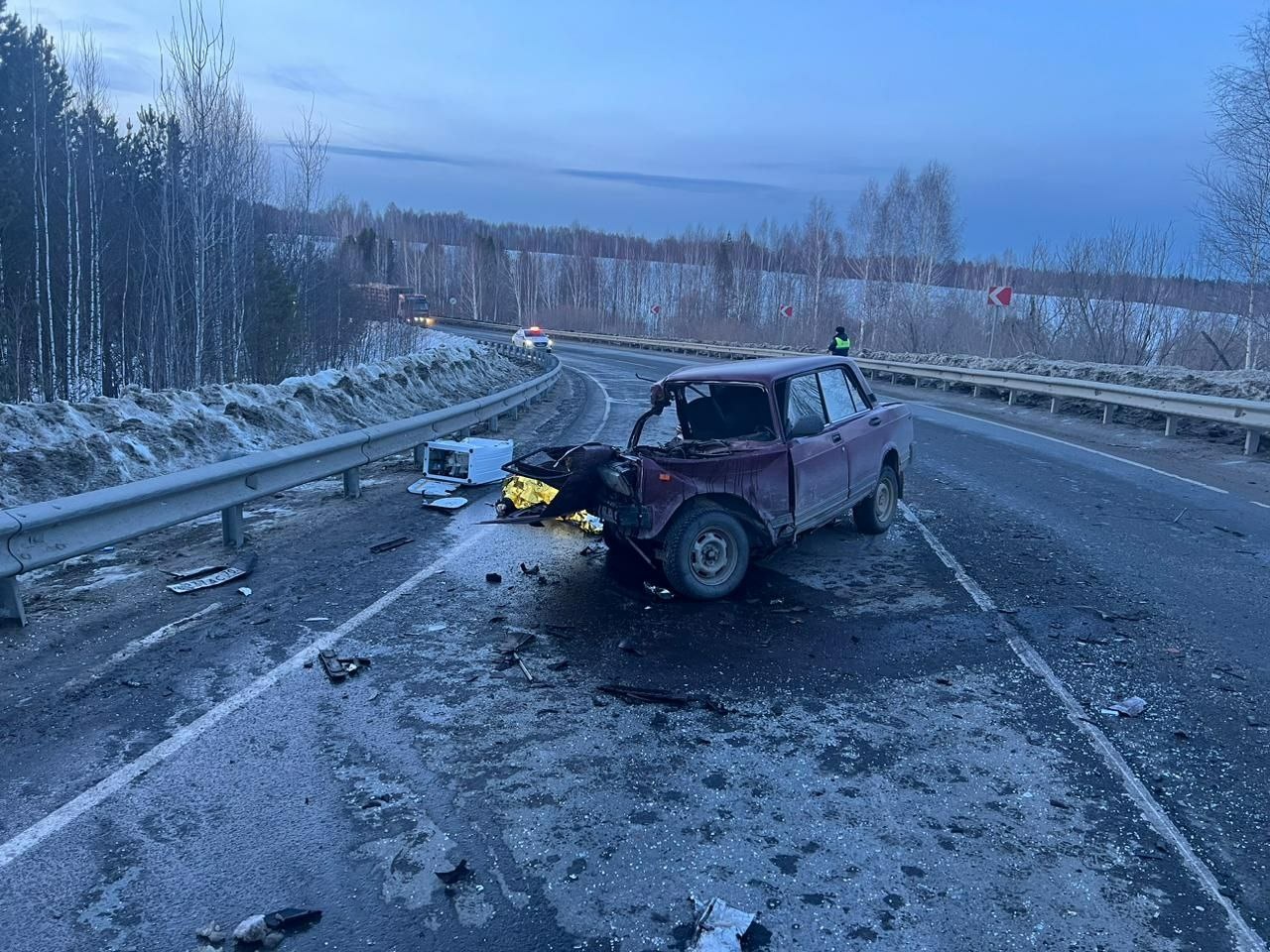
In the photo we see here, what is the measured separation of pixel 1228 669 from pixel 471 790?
4.58 metres

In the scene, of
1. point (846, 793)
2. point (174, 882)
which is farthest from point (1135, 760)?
point (174, 882)

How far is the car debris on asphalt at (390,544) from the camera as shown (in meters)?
7.67

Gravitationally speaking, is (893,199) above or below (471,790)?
above

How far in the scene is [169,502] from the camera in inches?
267

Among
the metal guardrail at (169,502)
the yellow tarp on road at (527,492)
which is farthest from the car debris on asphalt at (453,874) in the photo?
the yellow tarp on road at (527,492)

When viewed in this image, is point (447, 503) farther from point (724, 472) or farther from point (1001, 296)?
point (1001, 296)

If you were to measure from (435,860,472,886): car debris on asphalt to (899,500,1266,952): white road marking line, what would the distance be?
2651mm

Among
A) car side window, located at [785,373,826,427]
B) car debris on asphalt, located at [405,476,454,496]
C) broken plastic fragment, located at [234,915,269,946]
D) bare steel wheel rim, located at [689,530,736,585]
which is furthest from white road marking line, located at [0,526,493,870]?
car debris on asphalt, located at [405,476,454,496]

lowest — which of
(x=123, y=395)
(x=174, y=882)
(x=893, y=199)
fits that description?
(x=174, y=882)

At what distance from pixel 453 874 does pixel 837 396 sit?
5856 millimetres

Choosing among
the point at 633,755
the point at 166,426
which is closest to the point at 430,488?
the point at 166,426

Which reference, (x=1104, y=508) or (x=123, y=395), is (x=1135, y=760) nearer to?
(x=1104, y=508)

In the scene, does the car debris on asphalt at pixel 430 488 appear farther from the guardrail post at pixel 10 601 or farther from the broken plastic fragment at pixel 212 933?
the broken plastic fragment at pixel 212 933

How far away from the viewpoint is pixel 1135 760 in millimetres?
4199
